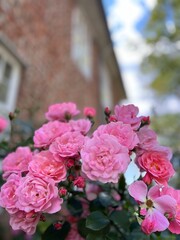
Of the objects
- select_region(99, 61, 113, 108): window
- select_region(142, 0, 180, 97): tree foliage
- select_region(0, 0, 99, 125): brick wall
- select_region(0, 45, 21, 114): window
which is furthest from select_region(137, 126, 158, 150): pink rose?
select_region(99, 61, 113, 108): window

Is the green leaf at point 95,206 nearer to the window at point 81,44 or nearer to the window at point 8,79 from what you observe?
the window at point 8,79

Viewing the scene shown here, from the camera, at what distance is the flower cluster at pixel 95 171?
720 mm

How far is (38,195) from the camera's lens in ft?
2.40

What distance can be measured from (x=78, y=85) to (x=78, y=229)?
468cm

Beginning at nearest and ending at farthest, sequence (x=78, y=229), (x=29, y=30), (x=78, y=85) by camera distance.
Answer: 1. (x=78, y=229)
2. (x=29, y=30)
3. (x=78, y=85)

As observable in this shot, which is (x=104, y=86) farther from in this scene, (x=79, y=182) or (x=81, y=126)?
(x=79, y=182)

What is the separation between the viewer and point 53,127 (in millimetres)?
965

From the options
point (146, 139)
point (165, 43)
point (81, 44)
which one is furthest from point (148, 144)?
point (165, 43)

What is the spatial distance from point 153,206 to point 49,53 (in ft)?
12.3

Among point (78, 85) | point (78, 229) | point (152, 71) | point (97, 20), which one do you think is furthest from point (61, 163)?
point (152, 71)

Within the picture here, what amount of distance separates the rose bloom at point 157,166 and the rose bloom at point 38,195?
0.28 meters

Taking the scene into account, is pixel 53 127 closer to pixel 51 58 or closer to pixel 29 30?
pixel 29 30

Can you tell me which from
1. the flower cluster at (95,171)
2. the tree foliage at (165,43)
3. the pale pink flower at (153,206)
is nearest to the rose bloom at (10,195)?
the flower cluster at (95,171)

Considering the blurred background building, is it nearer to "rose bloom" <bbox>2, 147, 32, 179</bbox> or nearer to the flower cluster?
"rose bloom" <bbox>2, 147, 32, 179</bbox>
